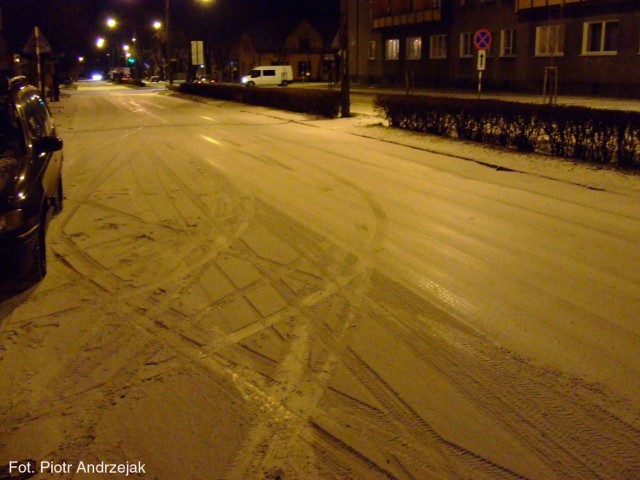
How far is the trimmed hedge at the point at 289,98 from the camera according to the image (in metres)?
24.0

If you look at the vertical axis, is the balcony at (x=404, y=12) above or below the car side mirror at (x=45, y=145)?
above

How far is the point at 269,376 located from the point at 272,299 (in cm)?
144

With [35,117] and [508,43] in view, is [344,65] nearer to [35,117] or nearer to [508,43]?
[35,117]

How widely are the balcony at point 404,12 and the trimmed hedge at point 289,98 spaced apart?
15.3m

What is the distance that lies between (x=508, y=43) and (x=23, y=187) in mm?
36946

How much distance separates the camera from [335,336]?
5.03m

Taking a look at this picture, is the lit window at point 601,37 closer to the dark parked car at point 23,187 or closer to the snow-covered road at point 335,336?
the snow-covered road at point 335,336

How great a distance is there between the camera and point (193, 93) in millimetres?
46406

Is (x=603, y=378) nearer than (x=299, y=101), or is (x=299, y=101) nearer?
(x=603, y=378)

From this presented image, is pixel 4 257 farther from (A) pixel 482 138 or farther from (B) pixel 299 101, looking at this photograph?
(B) pixel 299 101

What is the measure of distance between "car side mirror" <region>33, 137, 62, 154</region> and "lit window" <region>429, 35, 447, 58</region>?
134ft

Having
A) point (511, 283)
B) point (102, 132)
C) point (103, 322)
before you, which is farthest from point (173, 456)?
point (102, 132)

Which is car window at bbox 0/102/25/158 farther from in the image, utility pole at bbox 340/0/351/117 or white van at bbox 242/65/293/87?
white van at bbox 242/65/293/87

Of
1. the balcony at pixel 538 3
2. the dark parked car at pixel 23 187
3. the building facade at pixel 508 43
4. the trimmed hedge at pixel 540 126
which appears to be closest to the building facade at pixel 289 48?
the building facade at pixel 508 43
